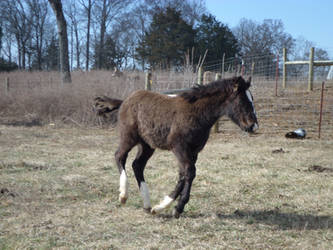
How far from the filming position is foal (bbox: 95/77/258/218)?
4383 millimetres

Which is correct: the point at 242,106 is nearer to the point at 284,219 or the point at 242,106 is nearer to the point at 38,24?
the point at 284,219

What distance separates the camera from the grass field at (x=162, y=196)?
377cm

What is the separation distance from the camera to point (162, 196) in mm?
5445

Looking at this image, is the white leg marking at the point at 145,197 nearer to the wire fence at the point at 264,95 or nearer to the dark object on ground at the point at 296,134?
the dark object on ground at the point at 296,134

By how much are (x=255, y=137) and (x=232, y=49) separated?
82.2 feet

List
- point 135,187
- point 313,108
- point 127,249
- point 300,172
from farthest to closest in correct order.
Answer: point 313,108, point 300,172, point 135,187, point 127,249

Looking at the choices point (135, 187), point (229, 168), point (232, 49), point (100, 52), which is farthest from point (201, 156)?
point (100, 52)

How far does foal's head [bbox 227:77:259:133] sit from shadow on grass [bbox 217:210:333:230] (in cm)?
113

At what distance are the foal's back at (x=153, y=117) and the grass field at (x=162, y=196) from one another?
1.00 meters

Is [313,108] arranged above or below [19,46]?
below

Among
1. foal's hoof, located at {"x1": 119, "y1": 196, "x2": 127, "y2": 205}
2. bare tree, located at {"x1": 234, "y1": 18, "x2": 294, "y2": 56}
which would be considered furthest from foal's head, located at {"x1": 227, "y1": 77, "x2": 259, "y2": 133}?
bare tree, located at {"x1": 234, "y1": 18, "x2": 294, "y2": 56}

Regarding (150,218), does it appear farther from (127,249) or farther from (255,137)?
(255,137)

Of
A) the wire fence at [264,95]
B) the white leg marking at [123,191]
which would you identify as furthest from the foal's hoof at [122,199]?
the wire fence at [264,95]

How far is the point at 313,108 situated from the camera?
1384cm
